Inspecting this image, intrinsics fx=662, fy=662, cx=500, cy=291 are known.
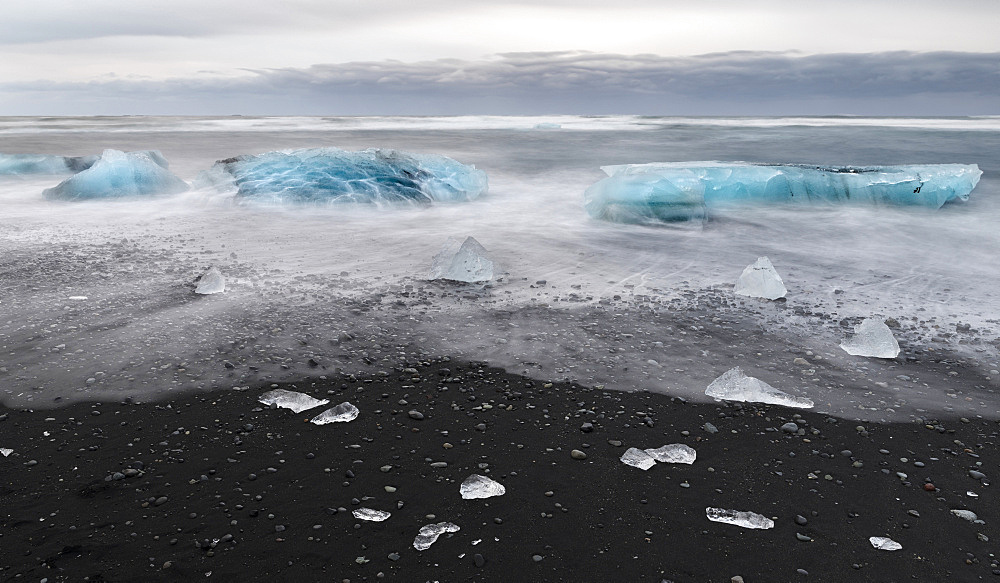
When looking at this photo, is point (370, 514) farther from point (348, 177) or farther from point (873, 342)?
point (348, 177)

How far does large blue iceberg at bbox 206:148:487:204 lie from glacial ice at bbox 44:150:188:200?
2.54 feet

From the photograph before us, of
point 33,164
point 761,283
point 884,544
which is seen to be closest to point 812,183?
point 761,283

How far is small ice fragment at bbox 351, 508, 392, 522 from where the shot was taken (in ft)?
7.90

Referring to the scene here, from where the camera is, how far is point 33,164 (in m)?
13.1

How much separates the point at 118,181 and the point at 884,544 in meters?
11.0

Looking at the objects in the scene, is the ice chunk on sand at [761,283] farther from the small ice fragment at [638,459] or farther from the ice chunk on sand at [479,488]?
the ice chunk on sand at [479,488]

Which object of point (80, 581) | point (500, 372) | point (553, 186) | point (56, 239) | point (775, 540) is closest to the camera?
point (80, 581)

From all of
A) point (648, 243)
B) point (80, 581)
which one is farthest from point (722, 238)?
point (80, 581)

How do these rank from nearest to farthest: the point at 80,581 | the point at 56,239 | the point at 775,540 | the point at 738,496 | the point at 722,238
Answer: the point at 80,581 → the point at 775,540 → the point at 738,496 → the point at 56,239 → the point at 722,238

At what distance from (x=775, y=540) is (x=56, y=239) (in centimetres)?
740

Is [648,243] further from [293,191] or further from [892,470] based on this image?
[293,191]

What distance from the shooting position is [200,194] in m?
10.3

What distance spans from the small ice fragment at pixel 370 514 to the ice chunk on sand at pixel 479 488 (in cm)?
31

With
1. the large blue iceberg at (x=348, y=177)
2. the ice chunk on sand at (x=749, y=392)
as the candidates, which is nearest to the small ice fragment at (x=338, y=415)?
the ice chunk on sand at (x=749, y=392)
